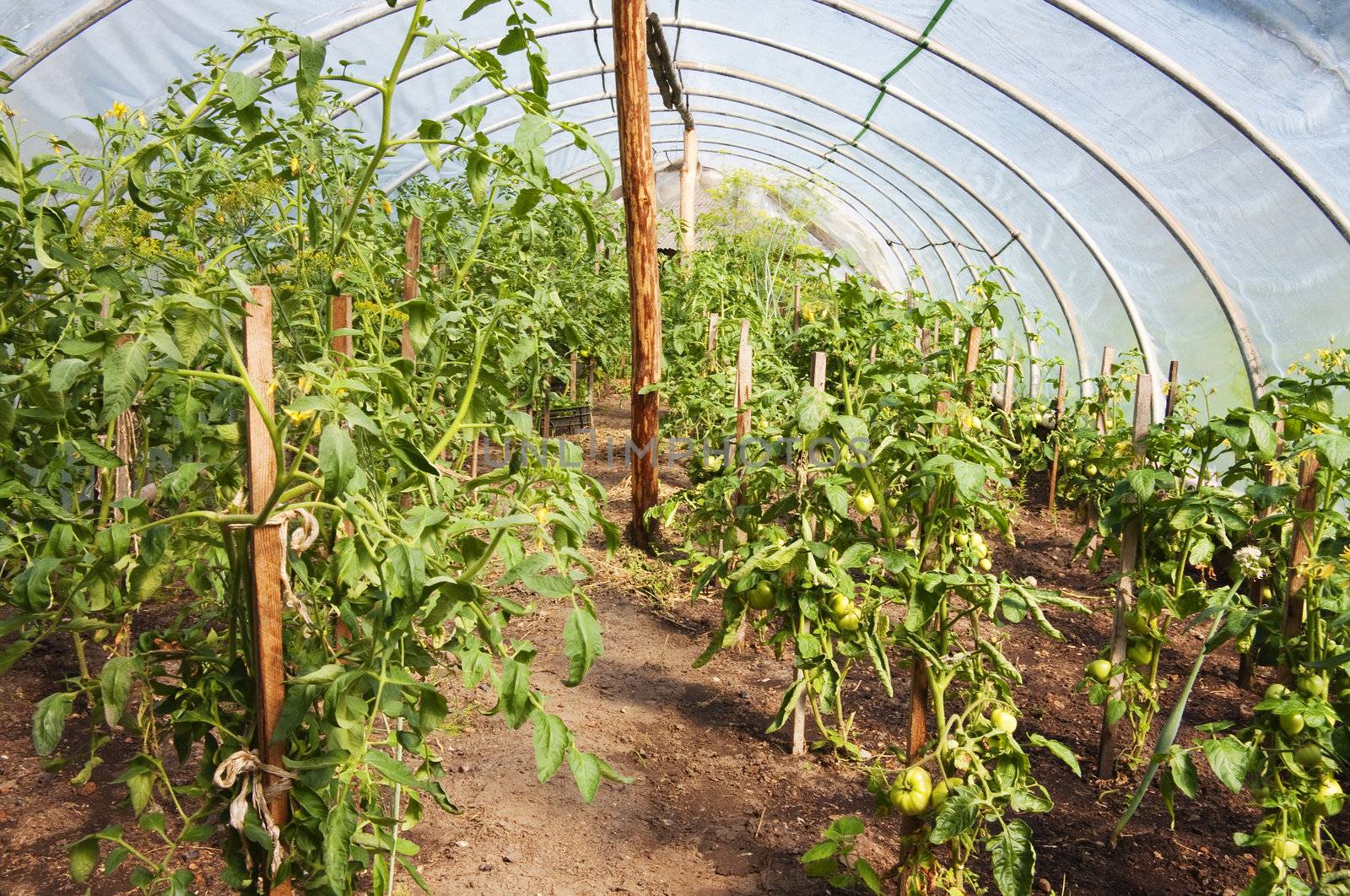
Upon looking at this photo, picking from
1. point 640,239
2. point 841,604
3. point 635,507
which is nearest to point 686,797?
point 841,604

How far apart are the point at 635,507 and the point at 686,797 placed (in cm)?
225

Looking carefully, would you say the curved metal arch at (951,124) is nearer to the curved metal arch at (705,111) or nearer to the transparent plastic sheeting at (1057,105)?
the transparent plastic sheeting at (1057,105)

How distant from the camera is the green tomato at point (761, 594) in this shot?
2.52 meters

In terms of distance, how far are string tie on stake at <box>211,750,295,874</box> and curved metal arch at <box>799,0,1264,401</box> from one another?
16.0ft

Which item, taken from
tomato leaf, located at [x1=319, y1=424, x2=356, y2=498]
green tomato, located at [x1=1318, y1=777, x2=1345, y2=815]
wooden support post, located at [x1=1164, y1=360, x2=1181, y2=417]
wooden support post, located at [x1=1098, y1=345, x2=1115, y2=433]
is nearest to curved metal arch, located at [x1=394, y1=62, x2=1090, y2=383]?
wooden support post, located at [x1=1098, y1=345, x2=1115, y2=433]

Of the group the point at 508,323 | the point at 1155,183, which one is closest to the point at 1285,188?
the point at 1155,183

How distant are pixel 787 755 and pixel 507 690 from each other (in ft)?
6.50

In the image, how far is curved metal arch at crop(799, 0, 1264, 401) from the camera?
4789 millimetres

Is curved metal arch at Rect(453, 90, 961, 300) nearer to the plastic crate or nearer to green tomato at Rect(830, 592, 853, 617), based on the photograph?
the plastic crate

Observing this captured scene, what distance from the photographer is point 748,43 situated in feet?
22.8

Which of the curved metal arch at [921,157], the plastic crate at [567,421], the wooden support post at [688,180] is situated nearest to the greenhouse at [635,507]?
A: the curved metal arch at [921,157]

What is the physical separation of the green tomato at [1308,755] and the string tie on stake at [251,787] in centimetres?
198

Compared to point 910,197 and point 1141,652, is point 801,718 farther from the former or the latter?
point 910,197

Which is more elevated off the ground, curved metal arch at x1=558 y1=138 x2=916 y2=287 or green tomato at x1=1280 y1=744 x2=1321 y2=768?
curved metal arch at x1=558 y1=138 x2=916 y2=287
